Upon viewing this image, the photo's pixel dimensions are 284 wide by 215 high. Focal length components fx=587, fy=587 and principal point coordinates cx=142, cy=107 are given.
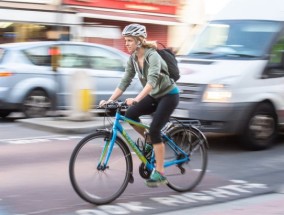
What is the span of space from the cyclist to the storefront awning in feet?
52.9

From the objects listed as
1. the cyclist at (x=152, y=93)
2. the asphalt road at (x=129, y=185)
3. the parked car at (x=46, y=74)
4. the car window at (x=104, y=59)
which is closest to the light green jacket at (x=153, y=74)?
the cyclist at (x=152, y=93)

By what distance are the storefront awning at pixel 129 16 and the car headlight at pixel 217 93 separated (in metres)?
14.0

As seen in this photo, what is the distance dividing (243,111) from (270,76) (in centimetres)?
79

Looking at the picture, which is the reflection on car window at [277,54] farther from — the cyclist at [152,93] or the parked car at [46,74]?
the parked car at [46,74]

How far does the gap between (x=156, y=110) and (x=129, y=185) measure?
1.04 m

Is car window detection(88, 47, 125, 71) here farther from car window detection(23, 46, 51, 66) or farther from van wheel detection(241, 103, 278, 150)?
van wheel detection(241, 103, 278, 150)

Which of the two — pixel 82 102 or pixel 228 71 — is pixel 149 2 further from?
pixel 228 71

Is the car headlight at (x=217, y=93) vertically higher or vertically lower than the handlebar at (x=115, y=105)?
higher

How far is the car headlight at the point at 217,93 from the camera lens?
8.18 m

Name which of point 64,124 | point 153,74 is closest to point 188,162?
point 153,74

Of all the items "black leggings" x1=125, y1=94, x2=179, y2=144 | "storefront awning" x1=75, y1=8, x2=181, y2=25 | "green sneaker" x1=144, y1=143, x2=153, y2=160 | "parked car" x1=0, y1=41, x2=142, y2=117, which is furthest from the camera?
"storefront awning" x1=75, y1=8, x2=181, y2=25

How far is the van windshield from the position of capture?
29.0 feet

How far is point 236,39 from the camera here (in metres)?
9.12

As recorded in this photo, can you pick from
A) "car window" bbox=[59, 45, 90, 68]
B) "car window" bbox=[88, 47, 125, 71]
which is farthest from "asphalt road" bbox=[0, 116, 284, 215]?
"car window" bbox=[88, 47, 125, 71]
